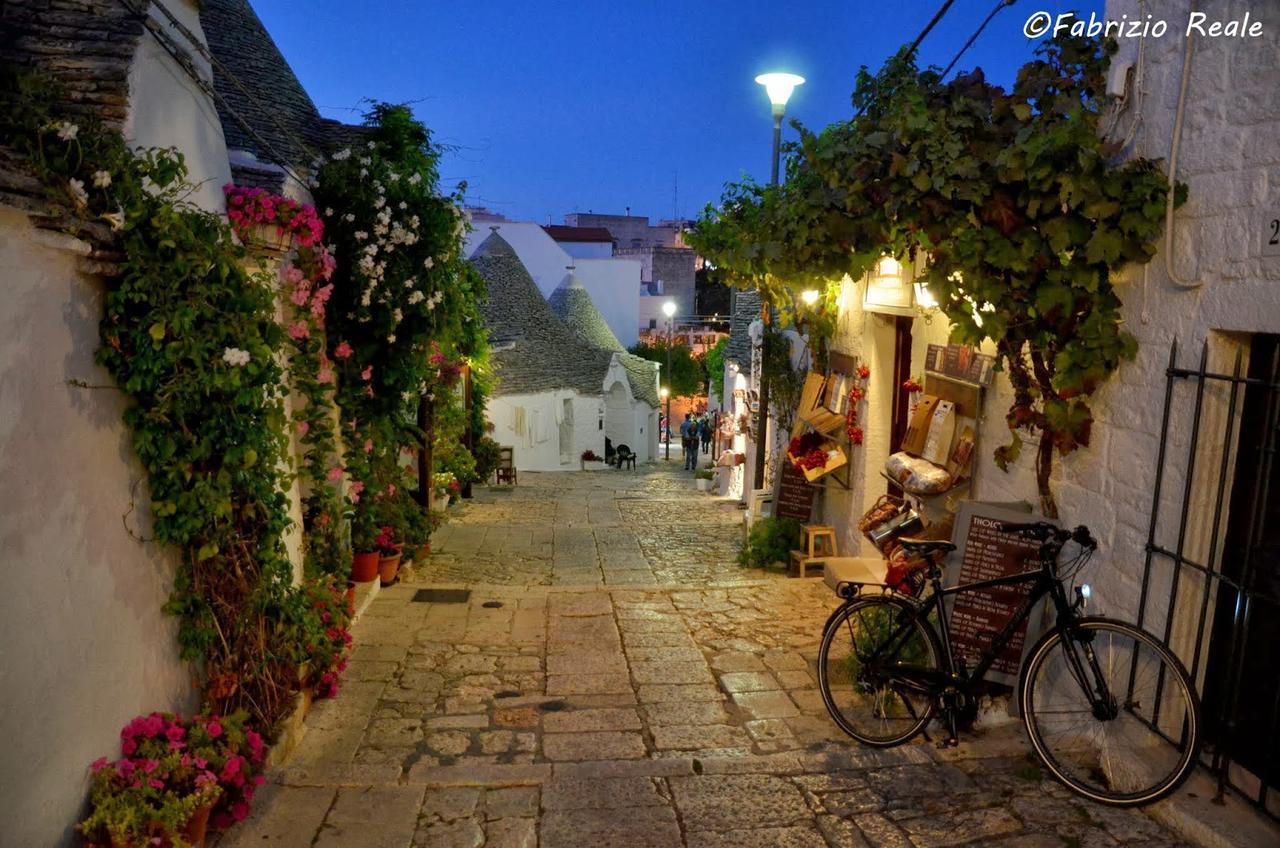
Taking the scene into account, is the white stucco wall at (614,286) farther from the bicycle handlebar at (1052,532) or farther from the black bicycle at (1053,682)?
the bicycle handlebar at (1052,532)

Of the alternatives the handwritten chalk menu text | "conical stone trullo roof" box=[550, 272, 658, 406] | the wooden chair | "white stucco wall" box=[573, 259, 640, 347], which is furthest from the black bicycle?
"white stucco wall" box=[573, 259, 640, 347]

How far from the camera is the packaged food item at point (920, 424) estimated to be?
21.8 ft

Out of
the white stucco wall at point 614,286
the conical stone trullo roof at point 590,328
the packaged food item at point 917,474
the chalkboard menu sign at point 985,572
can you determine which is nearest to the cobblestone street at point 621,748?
the chalkboard menu sign at point 985,572

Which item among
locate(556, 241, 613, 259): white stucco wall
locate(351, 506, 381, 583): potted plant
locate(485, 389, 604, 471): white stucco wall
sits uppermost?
locate(556, 241, 613, 259): white stucco wall

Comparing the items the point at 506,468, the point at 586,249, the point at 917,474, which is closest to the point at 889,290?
the point at 917,474

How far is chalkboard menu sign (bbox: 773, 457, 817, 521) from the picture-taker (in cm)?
955

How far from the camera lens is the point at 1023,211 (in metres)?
4.48

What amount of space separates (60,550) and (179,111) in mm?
2395

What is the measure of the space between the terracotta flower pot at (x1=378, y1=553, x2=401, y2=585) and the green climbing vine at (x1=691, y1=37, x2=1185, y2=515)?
495 cm

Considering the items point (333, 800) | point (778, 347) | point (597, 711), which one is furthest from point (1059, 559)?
point (778, 347)

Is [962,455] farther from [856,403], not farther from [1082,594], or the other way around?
[856,403]

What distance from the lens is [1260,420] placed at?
375cm

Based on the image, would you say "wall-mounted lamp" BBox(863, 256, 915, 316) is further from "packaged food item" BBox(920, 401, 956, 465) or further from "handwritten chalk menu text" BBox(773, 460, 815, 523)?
"handwritten chalk menu text" BBox(773, 460, 815, 523)

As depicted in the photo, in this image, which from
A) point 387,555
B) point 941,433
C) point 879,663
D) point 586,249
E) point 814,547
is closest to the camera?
point 879,663
